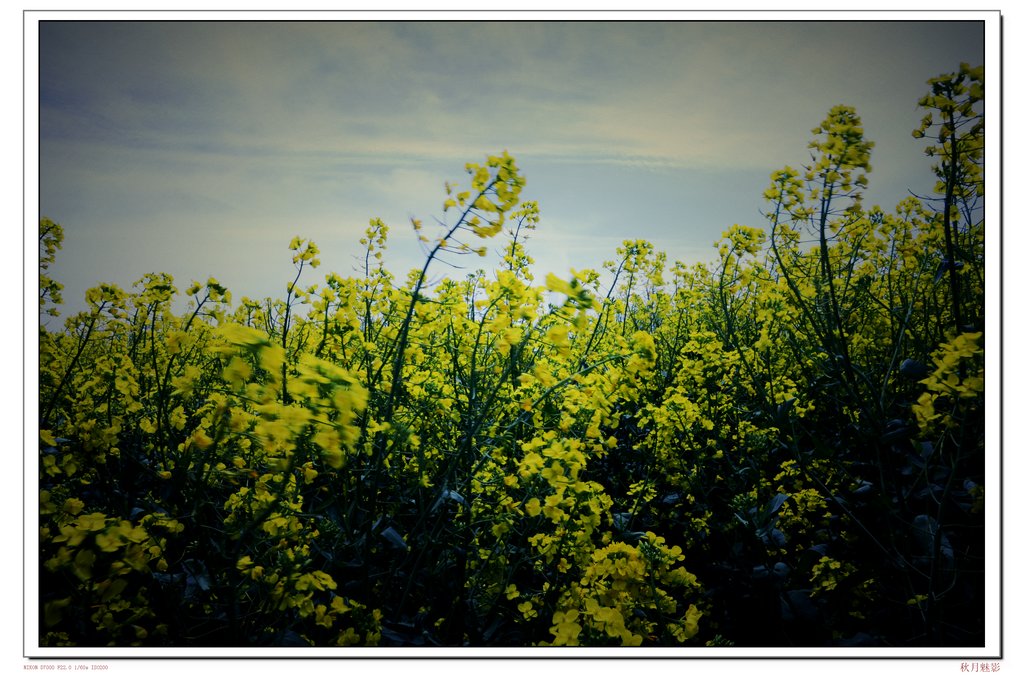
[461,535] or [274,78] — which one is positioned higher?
[274,78]

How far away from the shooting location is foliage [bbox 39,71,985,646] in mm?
1430

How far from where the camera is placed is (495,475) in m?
1.83

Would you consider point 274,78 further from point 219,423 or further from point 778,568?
point 778,568

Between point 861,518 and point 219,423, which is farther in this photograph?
point 861,518

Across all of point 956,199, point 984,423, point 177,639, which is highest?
point 956,199

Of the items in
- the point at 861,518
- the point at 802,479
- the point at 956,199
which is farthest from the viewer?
the point at 802,479

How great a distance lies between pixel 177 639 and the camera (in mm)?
1538

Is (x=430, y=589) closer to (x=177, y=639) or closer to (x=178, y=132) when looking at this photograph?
(x=177, y=639)

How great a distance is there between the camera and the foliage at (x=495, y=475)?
1.43 m

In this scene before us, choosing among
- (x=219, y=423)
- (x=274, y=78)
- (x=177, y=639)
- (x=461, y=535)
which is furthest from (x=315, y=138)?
(x=177, y=639)

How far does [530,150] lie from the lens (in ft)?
6.05

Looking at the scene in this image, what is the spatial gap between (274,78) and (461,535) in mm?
1689

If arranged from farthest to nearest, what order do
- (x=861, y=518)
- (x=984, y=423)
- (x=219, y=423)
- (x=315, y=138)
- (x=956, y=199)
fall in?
(x=861, y=518) < (x=315, y=138) < (x=956, y=199) < (x=984, y=423) < (x=219, y=423)

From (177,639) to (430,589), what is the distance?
0.74 metres
